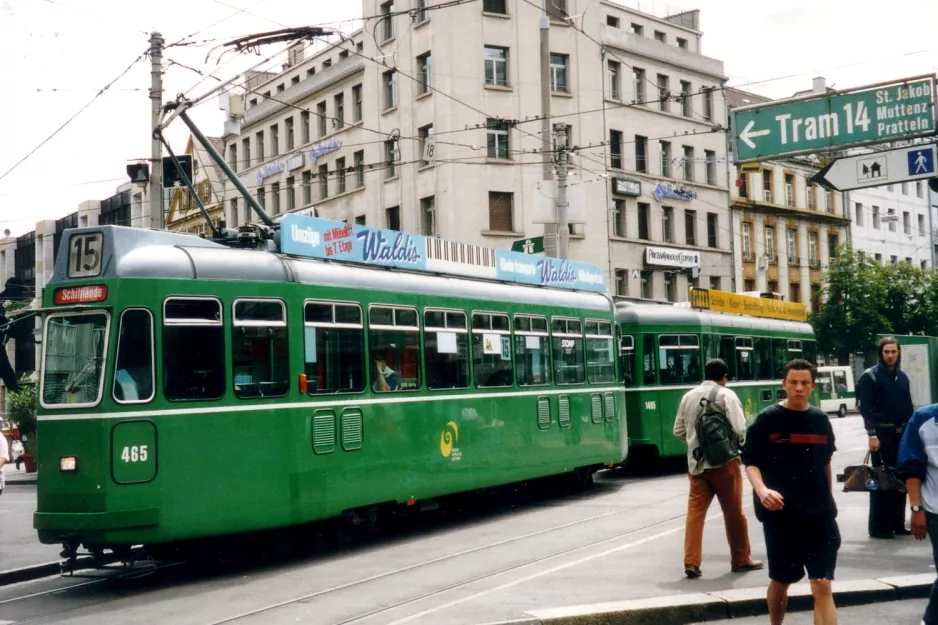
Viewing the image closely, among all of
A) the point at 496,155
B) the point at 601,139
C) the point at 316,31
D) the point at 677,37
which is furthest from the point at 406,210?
the point at 316,31

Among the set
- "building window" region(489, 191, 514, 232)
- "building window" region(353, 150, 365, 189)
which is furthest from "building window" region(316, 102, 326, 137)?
"building window" region(489, 191, 514, 232)

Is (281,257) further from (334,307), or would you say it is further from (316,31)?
(316,31)

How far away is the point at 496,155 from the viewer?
39375 mm

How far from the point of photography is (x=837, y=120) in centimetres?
1309

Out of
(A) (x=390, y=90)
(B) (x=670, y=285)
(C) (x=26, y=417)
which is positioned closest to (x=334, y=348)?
(C) (x=26, y=417)

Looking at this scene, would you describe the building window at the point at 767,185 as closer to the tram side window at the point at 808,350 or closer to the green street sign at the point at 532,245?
the tram side window at the point at 808,350

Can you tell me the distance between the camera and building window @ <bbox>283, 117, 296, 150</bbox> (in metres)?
49.7

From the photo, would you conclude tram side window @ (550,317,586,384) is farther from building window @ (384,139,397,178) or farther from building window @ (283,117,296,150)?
building window @ (283,117,296,150)

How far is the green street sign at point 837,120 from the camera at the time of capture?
41.4 ft

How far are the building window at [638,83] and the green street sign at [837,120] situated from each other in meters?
Result: 32.4

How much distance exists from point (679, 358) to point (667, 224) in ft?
91.4

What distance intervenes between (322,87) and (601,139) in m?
11.8

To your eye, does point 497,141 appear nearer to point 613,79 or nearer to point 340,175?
point 613,79

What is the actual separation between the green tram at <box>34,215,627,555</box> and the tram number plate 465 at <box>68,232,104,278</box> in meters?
0.02
